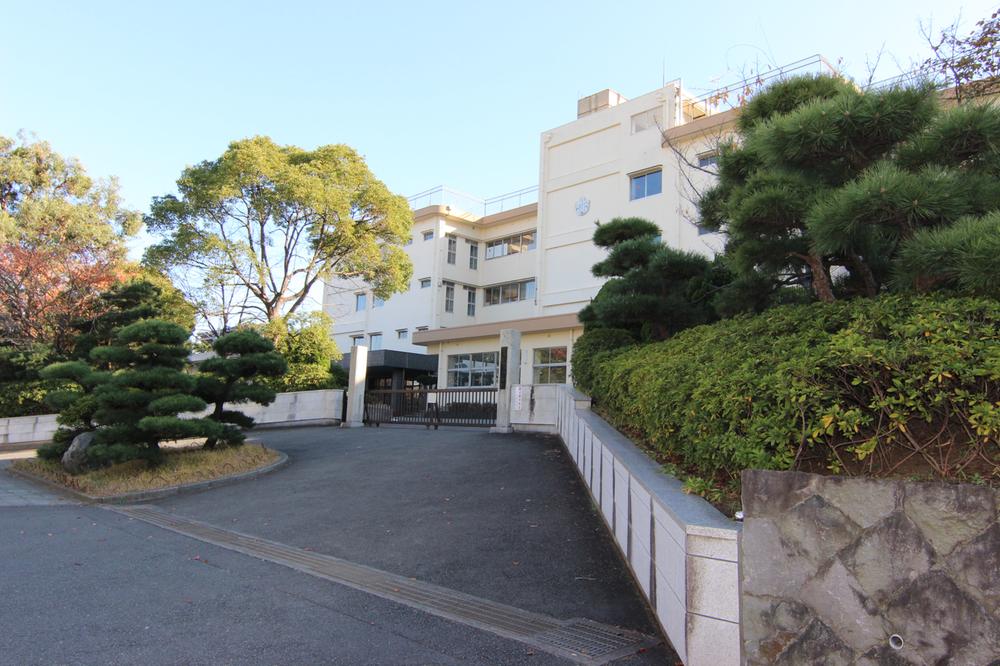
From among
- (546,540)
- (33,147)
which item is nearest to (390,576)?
(546,540)

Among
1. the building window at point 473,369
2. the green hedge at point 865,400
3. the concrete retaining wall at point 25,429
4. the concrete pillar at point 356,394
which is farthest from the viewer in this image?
the building window at point 473,369

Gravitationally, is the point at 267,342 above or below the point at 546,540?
above

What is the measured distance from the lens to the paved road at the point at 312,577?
147 inches

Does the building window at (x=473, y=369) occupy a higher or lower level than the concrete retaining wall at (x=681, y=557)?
higher

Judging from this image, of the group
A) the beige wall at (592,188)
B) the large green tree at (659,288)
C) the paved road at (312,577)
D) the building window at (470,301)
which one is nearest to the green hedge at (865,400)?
the paved road at (312,577)

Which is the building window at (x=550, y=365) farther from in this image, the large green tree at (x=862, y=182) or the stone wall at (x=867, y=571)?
the stone wall at (x=867, y=571)

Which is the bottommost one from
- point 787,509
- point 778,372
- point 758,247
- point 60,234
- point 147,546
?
point 147,546

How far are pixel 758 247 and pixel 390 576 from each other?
4092 millimetres

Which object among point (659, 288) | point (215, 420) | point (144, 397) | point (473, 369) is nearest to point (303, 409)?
point (473, 369)

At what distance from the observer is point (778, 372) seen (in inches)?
137

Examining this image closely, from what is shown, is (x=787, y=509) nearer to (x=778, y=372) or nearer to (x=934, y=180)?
(x=778, y=372)

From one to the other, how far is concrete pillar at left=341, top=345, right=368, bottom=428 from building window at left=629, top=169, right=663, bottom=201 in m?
12.4

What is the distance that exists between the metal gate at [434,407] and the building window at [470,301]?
13382mm

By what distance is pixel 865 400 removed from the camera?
10.6ft
